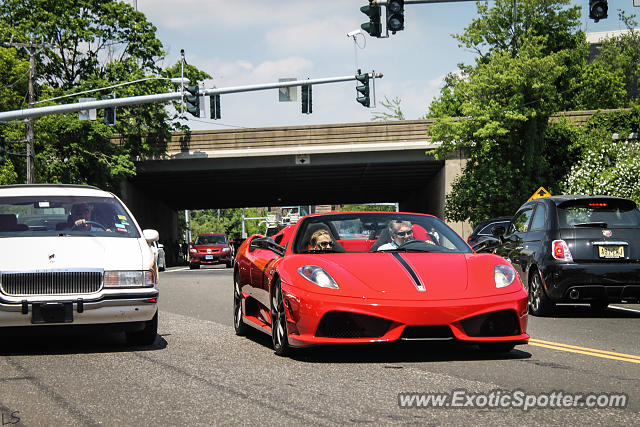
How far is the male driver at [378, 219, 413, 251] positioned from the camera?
880 centimetres

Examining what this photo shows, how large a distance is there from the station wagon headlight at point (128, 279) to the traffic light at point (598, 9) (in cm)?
1216

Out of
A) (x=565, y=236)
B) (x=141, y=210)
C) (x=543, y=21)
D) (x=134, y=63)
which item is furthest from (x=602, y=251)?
(x=543, y=21)

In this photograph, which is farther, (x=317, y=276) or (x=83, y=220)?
(x=83, y=220)

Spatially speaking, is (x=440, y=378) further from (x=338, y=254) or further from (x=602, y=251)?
(x=602, y=251)

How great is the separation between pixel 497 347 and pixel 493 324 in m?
0.35

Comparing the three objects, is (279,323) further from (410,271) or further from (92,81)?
(92,81)

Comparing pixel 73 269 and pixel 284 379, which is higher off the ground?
pixel 73 269

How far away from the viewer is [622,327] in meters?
11.3

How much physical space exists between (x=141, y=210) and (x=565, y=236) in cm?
4432

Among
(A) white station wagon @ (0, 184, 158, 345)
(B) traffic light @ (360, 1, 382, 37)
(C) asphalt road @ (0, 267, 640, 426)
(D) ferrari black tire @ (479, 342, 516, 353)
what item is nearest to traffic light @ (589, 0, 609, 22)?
(B) traffic light @ (360, 1, 382, 37)


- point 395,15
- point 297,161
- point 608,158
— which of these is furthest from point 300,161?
point 395,15

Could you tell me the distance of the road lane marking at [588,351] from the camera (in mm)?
8071

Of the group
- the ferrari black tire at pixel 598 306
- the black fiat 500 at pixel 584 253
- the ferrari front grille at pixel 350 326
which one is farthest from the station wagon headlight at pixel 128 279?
the ferrari black tire at pixel 598 306

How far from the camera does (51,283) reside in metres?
8.44
